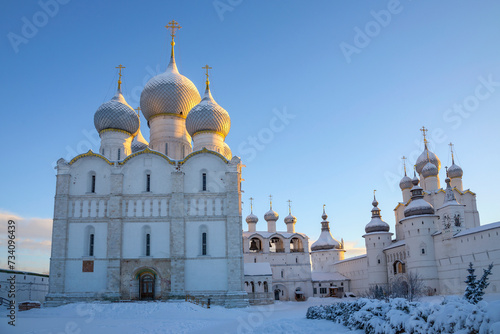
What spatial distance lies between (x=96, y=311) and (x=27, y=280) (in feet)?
42.9

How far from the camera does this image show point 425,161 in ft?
152

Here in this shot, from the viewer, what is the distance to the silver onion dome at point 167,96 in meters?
34.4

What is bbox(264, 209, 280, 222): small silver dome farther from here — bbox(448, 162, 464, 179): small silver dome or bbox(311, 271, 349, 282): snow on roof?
bbox(448, 162, 464, 179): small silver dome

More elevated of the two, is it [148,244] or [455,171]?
[455,171]

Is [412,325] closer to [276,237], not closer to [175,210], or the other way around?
[175,210]

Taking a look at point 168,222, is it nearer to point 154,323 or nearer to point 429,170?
point 154,323

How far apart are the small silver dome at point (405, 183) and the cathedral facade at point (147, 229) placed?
25001mm

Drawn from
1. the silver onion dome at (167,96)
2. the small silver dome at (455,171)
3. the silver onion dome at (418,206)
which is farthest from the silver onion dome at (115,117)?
the small silver dome at (455,171)

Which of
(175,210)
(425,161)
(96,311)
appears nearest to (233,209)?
(175,210)

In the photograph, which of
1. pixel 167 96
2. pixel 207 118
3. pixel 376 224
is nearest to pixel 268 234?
pixel 376 224

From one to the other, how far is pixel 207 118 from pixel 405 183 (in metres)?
26.0

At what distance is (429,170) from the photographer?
44344 millimetres

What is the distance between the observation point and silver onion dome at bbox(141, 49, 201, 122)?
113ft

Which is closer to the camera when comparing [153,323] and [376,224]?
[153,323]
